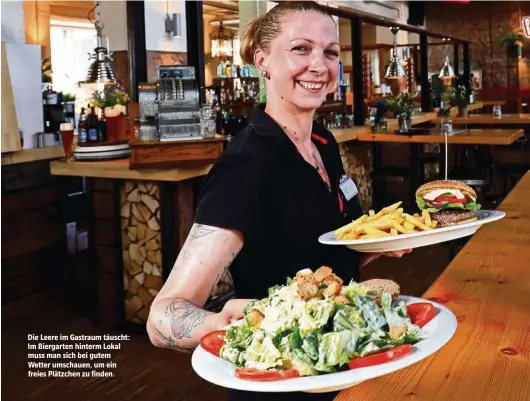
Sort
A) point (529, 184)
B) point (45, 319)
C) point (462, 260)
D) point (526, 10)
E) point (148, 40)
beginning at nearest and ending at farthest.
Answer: point (462, 260), point (529, 184), point (45, 319), point (148, 40), point (526, 10)

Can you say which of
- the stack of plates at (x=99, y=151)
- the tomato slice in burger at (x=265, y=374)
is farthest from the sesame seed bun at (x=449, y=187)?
the stack of plates at (x=99, y=151)

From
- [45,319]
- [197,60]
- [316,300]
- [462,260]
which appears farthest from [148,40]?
[316,300]

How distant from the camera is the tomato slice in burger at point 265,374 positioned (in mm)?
825

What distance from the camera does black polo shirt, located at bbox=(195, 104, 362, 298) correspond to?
1271 millimetres

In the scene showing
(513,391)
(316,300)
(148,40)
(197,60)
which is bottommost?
(513,391)

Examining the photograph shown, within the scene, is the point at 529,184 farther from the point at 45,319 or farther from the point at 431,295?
the point at 45,319

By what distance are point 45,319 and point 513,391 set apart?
367 centimetres

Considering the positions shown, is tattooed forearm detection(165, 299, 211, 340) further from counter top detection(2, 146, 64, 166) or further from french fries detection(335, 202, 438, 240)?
counter top detection(2, 146, 64, 166)

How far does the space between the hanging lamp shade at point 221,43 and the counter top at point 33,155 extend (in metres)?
8.26

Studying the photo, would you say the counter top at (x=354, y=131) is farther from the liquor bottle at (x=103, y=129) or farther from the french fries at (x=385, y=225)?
the french fries at (x=385, y=225)

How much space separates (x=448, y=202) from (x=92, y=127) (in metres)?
3.13

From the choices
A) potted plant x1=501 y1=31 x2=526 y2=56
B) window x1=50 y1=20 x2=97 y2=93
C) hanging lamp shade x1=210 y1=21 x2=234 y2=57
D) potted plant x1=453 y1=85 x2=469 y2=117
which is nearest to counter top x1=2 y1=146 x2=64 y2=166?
potted plant x1=453 y1=85 x2=469 y2=117

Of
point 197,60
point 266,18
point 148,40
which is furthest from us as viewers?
point 148,40

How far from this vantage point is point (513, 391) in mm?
995
